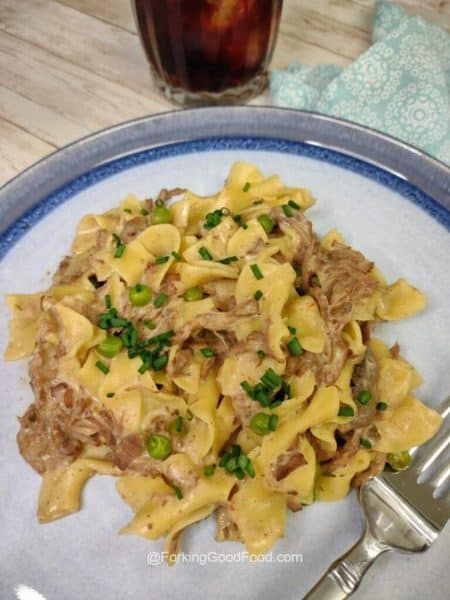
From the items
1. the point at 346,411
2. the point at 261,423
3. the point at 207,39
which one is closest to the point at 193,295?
the point at 261,423

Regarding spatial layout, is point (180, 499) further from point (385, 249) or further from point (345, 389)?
point (385, 249)

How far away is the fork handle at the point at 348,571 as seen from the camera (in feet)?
5.43

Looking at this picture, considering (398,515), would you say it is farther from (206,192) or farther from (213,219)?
(206,192)

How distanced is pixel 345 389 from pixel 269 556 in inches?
21.6

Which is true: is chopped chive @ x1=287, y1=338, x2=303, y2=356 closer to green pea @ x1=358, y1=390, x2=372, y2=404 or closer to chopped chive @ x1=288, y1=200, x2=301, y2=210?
green pea @ x1=358, y1=390, x2=372, y2=404

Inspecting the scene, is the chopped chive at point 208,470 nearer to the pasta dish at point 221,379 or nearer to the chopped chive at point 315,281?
the pasta dish at point 221,379

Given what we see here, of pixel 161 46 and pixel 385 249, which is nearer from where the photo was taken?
pixel 385 249

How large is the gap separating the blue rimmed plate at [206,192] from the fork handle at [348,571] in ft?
0.20

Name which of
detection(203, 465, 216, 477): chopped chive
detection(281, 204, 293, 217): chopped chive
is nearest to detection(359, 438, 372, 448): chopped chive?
detection(203, 465, 216, 477): chopped chive

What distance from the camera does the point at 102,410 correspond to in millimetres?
2031

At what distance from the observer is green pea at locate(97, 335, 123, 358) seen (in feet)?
6.67

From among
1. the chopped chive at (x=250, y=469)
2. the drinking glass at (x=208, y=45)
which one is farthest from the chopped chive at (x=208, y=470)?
the drinking glass at (x=208, y=45)

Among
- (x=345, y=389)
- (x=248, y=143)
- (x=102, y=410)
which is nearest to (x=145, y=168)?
(x=248, y=143)

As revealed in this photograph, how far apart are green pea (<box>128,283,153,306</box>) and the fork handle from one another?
0.97 m
